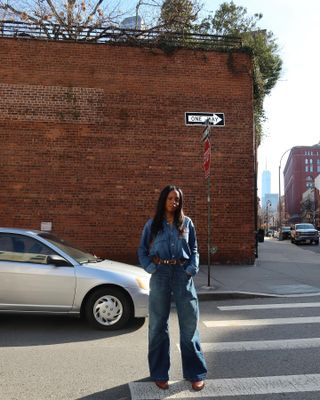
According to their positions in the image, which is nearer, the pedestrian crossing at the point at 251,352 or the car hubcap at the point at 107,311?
the pedestrian crossing at the point at 251,352

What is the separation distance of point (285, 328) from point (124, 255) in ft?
24.0

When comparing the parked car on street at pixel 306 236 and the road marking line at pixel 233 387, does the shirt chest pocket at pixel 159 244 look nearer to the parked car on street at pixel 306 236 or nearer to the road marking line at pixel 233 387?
→ the road marking line at pixel 233 387

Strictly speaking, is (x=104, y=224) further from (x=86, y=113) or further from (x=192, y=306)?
(x=192, y=306)

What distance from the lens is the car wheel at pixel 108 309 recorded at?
681cm

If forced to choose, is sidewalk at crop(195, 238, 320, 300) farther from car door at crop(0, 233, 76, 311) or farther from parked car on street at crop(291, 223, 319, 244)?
parked car on street at crop(291, 223, 319, 244)

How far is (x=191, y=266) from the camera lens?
4.33 m

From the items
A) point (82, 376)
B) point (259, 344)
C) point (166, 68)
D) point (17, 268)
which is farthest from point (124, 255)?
point (82, 376)

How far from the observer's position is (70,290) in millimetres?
6797

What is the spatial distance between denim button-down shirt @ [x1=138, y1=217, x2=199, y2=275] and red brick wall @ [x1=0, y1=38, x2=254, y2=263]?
9360 mm

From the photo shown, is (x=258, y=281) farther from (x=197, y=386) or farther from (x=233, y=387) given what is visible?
(x=197, y=386)

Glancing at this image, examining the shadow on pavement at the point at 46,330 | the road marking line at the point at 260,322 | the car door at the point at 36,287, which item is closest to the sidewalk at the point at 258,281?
the road marking line at the point at 260,322

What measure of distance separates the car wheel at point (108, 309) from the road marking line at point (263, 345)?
133 centimetres

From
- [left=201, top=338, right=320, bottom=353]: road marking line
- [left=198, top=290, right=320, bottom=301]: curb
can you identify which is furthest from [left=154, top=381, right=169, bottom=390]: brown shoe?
[left=198, top=290, right=320, bottom=301]: curb

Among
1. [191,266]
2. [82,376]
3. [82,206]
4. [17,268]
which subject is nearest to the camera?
[191,266]
